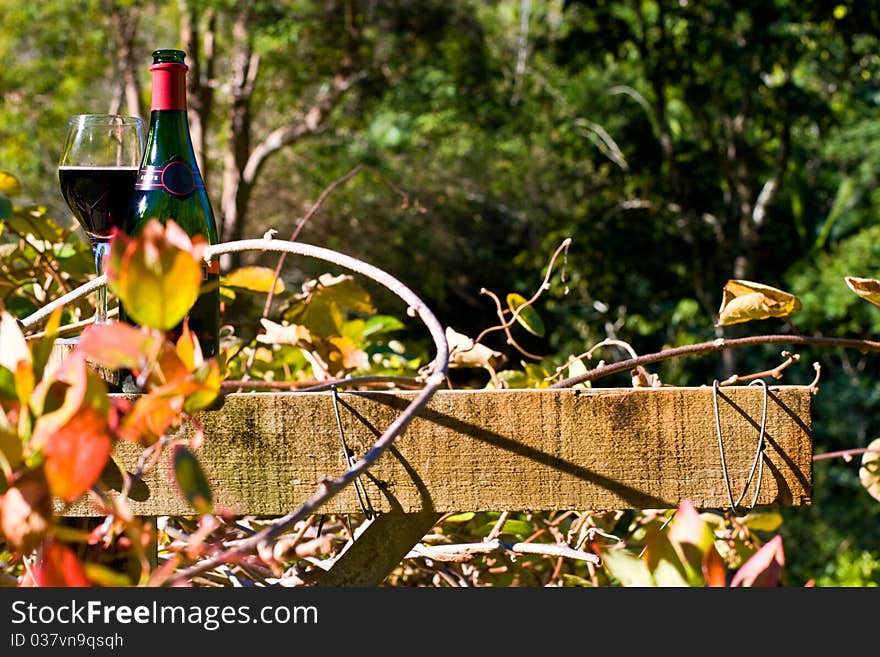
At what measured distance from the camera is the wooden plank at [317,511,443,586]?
54 cm

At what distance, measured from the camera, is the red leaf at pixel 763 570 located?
1.21 feet

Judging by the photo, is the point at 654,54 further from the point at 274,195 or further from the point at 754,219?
the point at 274,195

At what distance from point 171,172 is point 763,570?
50 cm

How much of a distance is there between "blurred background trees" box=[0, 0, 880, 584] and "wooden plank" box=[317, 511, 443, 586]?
4.16m

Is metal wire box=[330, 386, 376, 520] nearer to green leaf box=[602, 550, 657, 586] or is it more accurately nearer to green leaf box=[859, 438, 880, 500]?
green leaf box=[602, 550, 657, 586]

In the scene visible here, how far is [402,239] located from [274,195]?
1.27 metres

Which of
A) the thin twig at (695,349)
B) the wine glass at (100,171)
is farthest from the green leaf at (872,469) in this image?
the wine glass at (100,171)

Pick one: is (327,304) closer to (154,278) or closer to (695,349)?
(695,349)

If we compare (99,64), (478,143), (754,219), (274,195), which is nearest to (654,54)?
(754,219)

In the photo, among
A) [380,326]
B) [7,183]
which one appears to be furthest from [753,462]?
[380,326]

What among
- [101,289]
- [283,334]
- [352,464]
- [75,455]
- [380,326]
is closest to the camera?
[75,455]

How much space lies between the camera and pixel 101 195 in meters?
0.69

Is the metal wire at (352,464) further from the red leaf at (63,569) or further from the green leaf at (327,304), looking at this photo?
the green leaf at (327,304)

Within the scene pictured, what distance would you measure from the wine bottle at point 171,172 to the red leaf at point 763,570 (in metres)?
0.41
